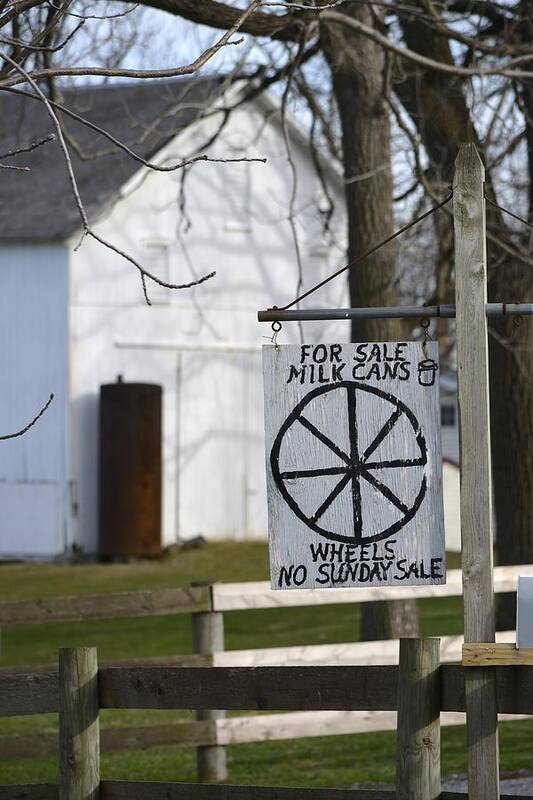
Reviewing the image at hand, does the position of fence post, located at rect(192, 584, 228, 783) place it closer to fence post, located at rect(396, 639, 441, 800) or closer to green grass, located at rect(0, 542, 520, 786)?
green grass, located at rect(0, 542, 520, 786)

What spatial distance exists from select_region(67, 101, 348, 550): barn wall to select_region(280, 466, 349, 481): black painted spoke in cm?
1821

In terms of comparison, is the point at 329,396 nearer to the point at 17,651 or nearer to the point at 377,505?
the point at 377,505

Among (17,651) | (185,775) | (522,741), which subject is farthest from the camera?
(17,651)

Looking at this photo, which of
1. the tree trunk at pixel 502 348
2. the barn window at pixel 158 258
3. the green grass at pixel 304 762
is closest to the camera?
the green grass at pixel 304 762

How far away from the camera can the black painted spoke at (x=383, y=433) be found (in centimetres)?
450

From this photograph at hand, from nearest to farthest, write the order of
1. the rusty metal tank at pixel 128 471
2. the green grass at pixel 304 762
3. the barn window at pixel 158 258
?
1. the green grass at pixel 304 762
2. the rusty metal tank at pixel 128 471
3. the barn window at pixel 158 258

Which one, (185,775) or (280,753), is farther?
(280,753)

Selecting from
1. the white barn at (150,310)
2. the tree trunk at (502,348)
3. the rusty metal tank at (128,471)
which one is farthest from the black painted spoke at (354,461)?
the rusty metal tank at (128,471)

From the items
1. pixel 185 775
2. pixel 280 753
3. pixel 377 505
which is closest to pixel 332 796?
pixel 377 505

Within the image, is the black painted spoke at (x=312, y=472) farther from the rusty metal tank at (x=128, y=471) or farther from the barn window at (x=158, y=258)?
the barn window at (x=158, y=258)

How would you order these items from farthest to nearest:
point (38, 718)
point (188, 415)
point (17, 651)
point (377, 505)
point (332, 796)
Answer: point (188, 415)
point (17, 651)
point (38, 718)
point (332, 796)
point (377, 505)

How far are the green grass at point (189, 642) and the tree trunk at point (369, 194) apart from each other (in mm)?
1260

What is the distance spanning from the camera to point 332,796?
4871 millimetres

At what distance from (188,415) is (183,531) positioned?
1.94 metres
